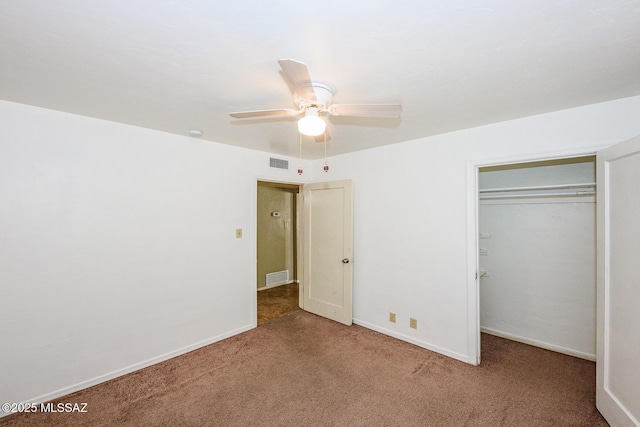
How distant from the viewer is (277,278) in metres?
5.87

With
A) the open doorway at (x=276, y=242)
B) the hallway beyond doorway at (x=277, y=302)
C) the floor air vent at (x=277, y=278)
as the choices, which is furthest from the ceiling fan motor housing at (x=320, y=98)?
the floor air vent at (x=277, y=278)

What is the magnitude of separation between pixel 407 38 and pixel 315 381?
2.70 meters

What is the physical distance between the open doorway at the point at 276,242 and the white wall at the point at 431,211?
1871 millimetres

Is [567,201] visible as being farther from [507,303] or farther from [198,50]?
[198,50]

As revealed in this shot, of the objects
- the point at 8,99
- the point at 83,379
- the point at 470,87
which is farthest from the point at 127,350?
the point at 470,87

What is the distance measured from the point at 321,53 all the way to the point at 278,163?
8.28 feet

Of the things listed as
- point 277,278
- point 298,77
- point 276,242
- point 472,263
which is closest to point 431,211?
point 472,263

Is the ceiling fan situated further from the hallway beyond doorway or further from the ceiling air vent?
the hallway beyond doorway

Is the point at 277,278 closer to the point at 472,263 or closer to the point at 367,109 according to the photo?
the point at 472,263

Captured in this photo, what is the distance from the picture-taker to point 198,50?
146cm

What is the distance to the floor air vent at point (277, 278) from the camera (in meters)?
5.72

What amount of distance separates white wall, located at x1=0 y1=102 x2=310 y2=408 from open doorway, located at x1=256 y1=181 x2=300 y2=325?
1.93 m

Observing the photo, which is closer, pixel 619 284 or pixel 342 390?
pixel 619 284

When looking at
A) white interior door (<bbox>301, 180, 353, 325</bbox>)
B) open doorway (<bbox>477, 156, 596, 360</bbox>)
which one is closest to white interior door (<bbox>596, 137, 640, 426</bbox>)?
open doorway (<bbox>477, 156, 596, 360</bbox>)
